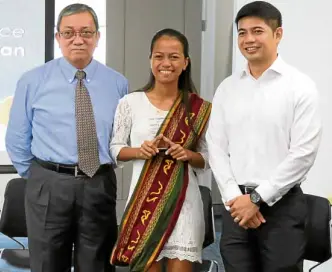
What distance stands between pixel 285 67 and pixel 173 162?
1.87 ft

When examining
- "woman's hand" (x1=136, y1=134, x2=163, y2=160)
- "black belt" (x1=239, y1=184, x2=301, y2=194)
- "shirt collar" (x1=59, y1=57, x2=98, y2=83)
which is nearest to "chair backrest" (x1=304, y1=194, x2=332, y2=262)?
"black belt" (x1=239, y1=184, x2=301, y2=194)

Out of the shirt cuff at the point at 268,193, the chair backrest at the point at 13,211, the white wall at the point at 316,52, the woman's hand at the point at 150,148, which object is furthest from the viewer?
the white wall at the point at 316,52

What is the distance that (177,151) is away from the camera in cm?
189

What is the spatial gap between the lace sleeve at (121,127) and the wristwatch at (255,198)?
590 mm

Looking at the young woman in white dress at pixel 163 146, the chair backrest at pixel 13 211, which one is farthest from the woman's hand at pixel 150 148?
the chair backrest at pixel 13 211

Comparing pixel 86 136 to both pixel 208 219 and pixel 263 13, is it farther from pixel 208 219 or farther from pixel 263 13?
pixel 263 13

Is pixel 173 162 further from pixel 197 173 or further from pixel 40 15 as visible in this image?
pixel 40 15

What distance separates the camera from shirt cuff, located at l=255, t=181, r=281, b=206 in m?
1.70

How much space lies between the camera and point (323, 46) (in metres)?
2.81

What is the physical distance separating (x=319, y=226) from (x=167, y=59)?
974 mm

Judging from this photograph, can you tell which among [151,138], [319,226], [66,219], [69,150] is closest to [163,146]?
[151,138]

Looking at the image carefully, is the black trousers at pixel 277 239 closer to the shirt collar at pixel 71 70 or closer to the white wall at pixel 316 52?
the shirt collar at pixel 71 70

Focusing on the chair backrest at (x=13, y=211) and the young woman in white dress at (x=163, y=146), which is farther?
the chair backrest at (x=13, y=211)

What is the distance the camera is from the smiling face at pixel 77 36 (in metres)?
2.07
